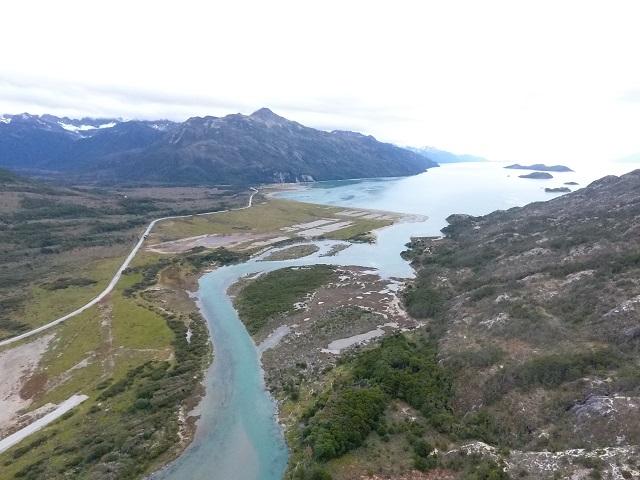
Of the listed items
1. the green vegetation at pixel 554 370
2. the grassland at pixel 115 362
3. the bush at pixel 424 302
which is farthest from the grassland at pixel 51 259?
the green vegetation at pixel 554 370

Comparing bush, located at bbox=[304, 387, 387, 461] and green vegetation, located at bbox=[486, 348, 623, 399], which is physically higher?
green vegetation, located at bbox=[486, 348, 623, 399]

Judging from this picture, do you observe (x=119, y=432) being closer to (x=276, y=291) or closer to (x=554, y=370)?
A: (x=554, y=370)

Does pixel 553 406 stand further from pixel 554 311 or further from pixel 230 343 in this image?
pixel 230 343

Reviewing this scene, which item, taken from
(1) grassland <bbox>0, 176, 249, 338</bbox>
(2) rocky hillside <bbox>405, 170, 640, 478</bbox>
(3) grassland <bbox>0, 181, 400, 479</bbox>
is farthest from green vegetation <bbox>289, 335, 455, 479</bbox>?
(1) grassland <bbox>0, 176, 249, 338</bbox>

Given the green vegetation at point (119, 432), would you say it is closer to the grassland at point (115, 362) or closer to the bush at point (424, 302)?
the grassland at point (115, 362)

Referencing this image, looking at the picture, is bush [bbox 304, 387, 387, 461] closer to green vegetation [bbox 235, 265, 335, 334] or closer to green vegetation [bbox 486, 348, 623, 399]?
green vegetation [bbox 486, 348, 623, 399]

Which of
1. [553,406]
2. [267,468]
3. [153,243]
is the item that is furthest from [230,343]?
[153,243]

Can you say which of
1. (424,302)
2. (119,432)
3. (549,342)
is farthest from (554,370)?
(119,432)
